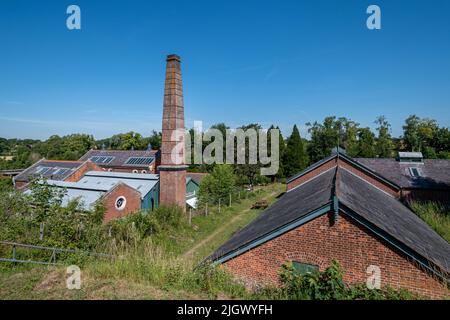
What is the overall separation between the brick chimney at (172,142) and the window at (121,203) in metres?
3.08

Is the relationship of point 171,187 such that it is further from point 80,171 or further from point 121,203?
point 80,171

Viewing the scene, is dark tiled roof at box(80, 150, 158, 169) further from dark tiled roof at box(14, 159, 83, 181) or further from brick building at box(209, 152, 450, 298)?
brick building at box(209, 152, 450, 298)

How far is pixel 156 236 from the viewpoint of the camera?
16281 millimetres

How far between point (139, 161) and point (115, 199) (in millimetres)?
18115

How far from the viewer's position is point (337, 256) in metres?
6.40

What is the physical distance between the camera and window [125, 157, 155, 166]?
3600cm

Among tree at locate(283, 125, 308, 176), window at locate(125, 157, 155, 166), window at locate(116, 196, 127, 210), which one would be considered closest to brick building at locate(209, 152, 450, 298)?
window at locate(116, 196, 127, 210)

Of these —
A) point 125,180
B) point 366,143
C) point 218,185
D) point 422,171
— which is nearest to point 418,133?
point 366,143

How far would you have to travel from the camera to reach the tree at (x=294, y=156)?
43500mm

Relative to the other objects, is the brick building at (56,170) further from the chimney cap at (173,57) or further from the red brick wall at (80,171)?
the chimney cap at (173,57)

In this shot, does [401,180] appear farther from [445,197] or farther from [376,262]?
[376,262]

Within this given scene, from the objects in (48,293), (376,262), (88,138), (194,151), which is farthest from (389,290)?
(88,138)

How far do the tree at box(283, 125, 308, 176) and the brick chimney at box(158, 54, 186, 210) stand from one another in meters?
25.7

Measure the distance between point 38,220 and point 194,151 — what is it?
37.2 m
